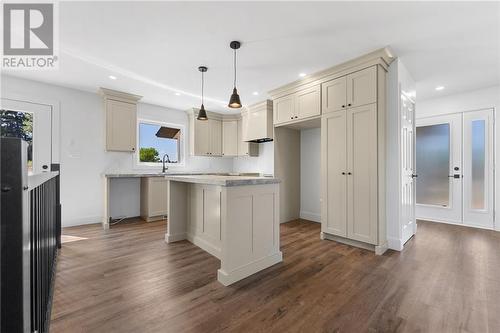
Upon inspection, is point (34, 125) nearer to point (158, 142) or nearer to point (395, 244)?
point (158, 142)

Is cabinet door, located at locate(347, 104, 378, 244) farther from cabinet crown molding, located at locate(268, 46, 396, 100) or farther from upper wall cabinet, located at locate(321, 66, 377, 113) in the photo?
cabinet crown molding, located at locate(268, 46, 396, 100)

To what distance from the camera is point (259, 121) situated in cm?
497

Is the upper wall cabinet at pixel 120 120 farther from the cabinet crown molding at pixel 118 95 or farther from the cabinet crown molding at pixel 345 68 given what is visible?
the cabinet crown molding at pixel 345 68

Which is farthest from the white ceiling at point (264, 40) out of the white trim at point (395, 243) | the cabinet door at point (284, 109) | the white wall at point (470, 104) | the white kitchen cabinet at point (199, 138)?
the white trim at point (395, 243)

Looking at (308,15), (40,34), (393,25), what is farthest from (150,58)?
(393,25)

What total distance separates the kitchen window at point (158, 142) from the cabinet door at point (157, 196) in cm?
71

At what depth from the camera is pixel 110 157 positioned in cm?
445

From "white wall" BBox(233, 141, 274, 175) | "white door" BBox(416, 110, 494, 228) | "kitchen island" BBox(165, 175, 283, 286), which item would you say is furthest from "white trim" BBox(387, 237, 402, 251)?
"white wall" BBox(233, 141, 274, 175)

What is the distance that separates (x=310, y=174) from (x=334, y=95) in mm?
1852

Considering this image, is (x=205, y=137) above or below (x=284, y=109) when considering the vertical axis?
below

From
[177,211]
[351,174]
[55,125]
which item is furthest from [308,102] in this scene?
[55,125]

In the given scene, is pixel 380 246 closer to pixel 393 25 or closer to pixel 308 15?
pixel 393 25

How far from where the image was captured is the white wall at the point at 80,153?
3766 millimetres

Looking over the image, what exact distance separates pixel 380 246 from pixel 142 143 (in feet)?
15.9
